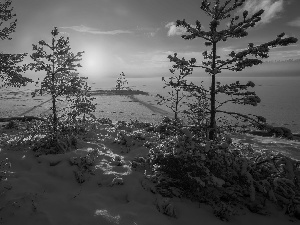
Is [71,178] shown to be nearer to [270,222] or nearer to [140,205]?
[140,205]

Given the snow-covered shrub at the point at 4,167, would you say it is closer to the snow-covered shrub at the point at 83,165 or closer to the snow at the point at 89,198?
the snow at the point at 89,198

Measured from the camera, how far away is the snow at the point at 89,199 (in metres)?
4.80

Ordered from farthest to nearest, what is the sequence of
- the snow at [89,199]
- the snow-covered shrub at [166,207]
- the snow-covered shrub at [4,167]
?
the snow-covered shrub at [4,167], the snow-covered shrub at [166,207], the snow at [89,199]

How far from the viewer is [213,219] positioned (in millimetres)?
5430

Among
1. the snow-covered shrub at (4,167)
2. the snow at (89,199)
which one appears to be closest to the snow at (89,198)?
the snow at (89,199)

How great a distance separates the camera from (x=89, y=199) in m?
5.50

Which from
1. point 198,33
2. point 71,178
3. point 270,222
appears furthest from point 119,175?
point 198,33

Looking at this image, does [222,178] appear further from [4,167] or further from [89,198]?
[4,167]

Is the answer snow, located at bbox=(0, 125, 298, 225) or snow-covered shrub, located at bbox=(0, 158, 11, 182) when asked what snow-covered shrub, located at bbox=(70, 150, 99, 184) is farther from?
snow-covered shrub, located at bbox=(0, 158, 11, 182)

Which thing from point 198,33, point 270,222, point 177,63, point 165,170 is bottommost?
point 270,222

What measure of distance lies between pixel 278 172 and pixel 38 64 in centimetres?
1445

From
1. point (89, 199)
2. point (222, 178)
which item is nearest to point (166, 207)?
point (89, 199)

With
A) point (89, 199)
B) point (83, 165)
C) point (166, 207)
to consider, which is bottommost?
point (166, 207)

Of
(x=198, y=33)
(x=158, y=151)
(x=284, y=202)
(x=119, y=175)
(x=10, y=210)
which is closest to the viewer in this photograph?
(x=10, y=210)
